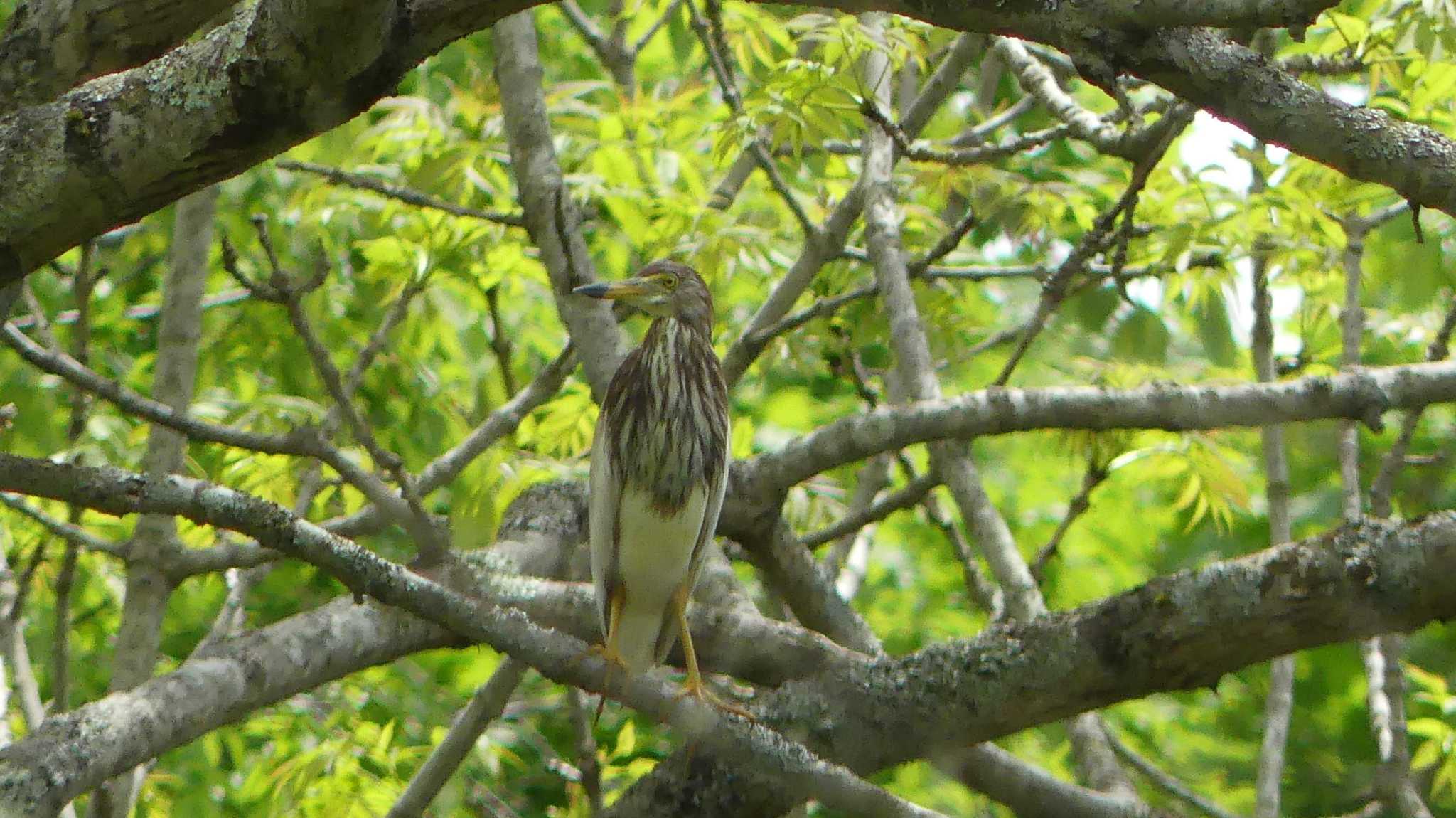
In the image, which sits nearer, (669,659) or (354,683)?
(669,659)

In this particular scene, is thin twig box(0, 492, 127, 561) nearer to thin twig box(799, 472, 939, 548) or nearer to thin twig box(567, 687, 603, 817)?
thin twig box(567, 687, 603, 817)

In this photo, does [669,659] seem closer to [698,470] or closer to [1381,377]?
[698,470]

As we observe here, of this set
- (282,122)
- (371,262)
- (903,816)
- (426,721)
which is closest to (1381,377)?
(903,816)

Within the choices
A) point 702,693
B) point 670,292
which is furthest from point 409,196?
point 702,693

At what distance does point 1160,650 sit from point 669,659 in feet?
6.15

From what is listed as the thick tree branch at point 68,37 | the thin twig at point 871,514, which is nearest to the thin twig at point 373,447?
the thick tree branch at point 68,37

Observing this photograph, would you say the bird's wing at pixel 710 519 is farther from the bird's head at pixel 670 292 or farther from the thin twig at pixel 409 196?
the thin twig at pixel 409 196

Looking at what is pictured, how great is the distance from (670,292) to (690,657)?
4.15ft

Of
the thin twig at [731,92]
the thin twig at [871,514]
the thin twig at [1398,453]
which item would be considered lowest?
the thin twig at [871,514]

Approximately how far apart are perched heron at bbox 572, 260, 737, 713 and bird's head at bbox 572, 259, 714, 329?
0.01 metres

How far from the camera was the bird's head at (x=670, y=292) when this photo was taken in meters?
4.70

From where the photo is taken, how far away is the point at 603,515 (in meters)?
4.28

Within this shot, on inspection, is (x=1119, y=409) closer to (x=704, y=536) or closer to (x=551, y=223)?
(x=704, y=536)

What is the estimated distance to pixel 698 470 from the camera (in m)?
4.36
